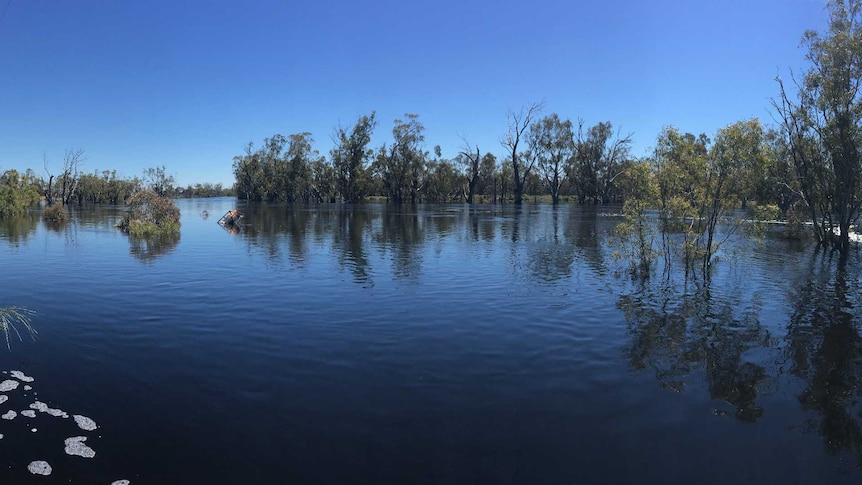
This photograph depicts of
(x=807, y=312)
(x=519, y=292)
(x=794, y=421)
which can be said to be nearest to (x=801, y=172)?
(x=807, y=312)

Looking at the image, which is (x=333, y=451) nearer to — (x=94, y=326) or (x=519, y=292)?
(x=94, y=326)

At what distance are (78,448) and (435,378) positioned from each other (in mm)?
5887

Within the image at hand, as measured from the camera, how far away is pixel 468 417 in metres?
8.23

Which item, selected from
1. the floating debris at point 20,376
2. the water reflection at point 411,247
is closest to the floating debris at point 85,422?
the floating debris at point 20,376

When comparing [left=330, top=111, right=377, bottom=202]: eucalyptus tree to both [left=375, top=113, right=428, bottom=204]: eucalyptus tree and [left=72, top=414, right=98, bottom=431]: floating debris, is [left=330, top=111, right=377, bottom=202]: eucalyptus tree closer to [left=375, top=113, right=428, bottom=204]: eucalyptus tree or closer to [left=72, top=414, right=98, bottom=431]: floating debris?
[left=375, top=113, right=428, bottom=204]: eucalyptus tree

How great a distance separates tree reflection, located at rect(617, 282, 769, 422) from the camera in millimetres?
9914

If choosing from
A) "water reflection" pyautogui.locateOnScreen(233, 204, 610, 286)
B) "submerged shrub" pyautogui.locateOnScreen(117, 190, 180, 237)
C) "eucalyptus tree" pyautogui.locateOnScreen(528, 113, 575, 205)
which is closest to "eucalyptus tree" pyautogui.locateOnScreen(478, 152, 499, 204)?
"eucalyptus tree" pyautogui.locateOnScreen(528, 113, 575, 205)

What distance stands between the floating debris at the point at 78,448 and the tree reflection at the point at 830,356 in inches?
431

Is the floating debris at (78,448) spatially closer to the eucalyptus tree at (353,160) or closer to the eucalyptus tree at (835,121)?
the eucalyptus tree at (835,121)

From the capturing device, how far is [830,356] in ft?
38.7

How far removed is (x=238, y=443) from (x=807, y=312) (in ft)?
56.7

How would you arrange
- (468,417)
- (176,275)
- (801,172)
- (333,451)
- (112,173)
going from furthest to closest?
(112,173) < (801,172) < (176,275) < (468,417) < (333,451)

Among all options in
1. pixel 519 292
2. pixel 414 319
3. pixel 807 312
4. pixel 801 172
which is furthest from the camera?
pixel 801 172

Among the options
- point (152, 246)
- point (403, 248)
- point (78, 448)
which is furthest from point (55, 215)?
point (78, 448)
